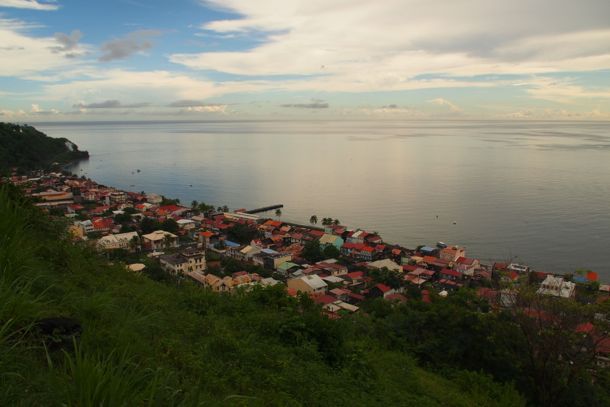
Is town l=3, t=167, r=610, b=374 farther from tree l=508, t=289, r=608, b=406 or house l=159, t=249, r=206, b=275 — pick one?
tree l=508, t=289, r=608, b=406

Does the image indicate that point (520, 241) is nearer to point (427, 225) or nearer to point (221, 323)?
point (427, 225)

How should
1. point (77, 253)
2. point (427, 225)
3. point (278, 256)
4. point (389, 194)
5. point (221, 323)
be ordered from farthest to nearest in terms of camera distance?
1. point (389, 194)
2. point (427, 225)
3. point (278, 256)
4. point (77, 253)
5. point (221, 323)

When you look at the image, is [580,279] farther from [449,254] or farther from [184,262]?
[184,262]

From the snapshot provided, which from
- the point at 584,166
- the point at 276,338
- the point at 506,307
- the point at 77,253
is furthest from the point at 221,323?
the point at 584,166

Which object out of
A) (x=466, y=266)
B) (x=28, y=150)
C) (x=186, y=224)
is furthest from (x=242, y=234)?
(x=28, y=150)

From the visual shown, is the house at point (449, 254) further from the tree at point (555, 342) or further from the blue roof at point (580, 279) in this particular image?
the tree at point (555, 342)

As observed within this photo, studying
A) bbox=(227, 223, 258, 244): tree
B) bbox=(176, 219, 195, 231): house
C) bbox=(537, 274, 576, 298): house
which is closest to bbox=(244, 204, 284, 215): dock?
bbox=(176, 219, 195, 231): house
